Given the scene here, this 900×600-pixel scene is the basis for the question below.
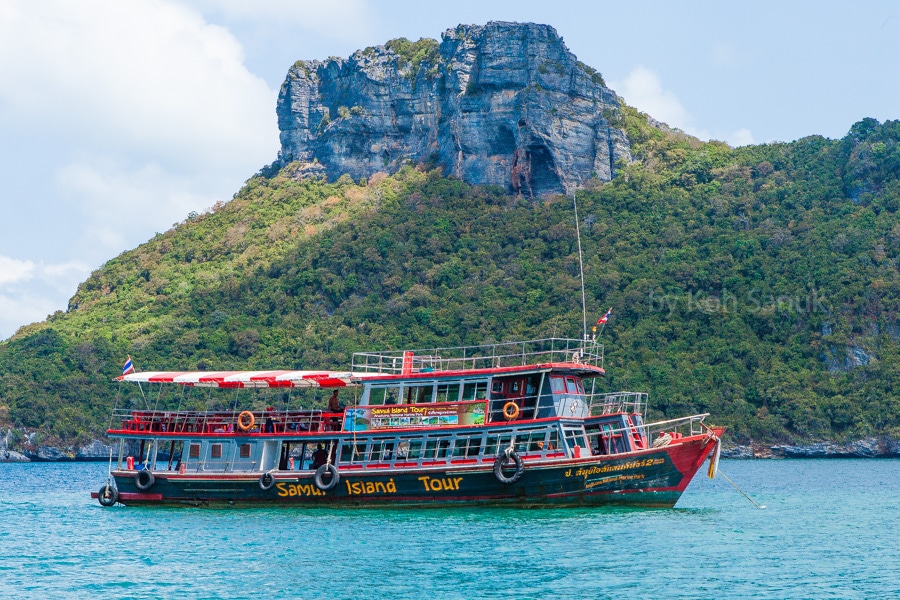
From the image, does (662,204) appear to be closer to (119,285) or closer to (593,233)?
(593,233)

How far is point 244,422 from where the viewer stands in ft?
127

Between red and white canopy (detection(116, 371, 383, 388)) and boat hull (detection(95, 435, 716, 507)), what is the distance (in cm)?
306

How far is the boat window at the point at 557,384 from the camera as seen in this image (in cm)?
3722

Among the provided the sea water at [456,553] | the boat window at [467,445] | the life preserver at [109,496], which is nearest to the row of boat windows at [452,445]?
the boat window at [467,445]

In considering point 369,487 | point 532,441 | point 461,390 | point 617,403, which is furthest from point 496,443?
point 369,487

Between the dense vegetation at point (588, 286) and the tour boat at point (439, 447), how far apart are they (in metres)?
44.2

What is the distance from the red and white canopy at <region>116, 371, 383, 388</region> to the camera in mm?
38469

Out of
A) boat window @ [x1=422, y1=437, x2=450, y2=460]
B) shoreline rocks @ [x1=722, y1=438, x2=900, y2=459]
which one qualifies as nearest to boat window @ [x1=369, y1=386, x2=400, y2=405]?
boat window @ [x1=422, y1=437, x2=450, y2=460]

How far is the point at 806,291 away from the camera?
8888 cm

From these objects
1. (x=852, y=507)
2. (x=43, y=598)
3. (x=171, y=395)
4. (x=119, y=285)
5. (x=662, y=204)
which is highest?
(x=662, y=204)

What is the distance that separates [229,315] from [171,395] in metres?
14.3

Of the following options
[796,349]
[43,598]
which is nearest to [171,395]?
[796,349]

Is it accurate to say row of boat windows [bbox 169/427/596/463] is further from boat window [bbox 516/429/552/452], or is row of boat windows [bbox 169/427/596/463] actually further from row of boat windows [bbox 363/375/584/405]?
row of boat windows [bbox 363/375/584/405]

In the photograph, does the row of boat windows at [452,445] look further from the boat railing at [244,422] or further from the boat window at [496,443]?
the boat railing at [244,422]
